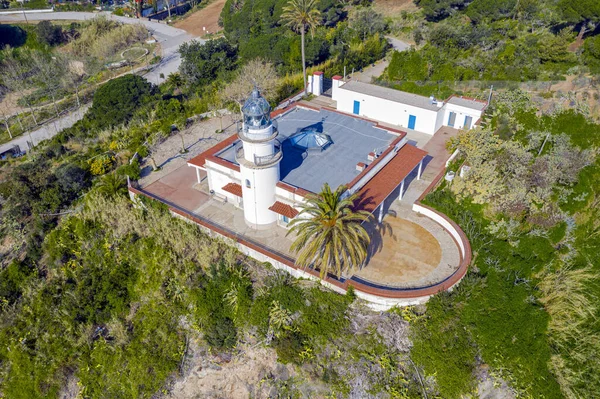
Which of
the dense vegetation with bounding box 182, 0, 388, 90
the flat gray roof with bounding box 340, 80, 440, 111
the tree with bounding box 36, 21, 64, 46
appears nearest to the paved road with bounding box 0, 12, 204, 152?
the tree with bounding box 36, 21, 64, 46

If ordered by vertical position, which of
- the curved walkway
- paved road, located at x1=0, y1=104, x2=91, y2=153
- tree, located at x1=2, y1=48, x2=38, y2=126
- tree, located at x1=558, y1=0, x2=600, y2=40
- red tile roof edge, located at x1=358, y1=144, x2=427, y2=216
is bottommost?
paved road, located at x1=0, y1=104, x2=91, y2=153

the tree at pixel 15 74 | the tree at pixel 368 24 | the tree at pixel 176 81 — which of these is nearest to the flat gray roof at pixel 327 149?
the tree at pixel 176 81

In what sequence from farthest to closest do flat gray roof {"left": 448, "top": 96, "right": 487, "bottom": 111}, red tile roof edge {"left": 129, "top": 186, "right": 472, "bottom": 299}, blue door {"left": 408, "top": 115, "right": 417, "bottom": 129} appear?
blue door {"left": 408, "top": 115, "right": 417, "bottom": 129}, flat gray roof {"left": 448, "top": 96, "right": 487, "bottom": 111}, red tile roof edge {"left": 129, "top": 186, "right": 472, "bottom": 299}

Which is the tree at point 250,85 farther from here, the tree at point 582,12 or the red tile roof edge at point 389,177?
the tree at point 582,12

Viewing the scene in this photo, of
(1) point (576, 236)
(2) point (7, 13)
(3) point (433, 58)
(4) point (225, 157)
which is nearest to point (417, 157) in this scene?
(1) point (576, 236)

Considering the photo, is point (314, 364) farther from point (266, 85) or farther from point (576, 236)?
point (266, 85)

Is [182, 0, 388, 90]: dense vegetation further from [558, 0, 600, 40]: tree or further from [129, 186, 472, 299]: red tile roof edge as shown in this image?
[129, 186, 472, 299]: red tile roof edge

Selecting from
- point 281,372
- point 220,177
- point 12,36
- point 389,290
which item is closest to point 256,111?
point 220,177
